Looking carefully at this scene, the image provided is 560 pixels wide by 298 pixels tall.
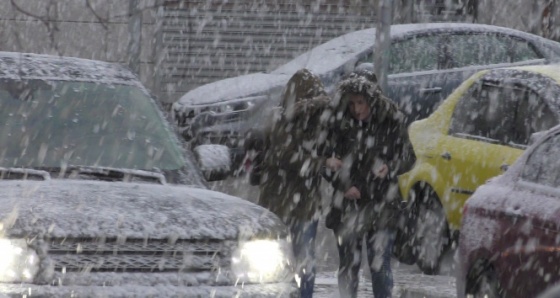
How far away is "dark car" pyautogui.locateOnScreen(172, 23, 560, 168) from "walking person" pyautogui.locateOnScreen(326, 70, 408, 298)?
23.4ft

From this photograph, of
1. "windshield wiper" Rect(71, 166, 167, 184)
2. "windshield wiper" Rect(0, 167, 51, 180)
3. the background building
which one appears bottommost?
the background building

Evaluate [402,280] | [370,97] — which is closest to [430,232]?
[402,280]

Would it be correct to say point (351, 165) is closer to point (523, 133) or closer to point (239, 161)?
point (523, 133)

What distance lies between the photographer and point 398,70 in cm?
1723

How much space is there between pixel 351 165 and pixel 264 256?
2.27 metres

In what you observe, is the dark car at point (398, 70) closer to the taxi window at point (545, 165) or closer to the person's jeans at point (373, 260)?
the person's jeans at point (373, 260)

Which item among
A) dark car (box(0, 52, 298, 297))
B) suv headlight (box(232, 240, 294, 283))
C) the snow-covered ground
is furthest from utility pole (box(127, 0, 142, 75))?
suv headlight (box(232, 240, 294, 283))

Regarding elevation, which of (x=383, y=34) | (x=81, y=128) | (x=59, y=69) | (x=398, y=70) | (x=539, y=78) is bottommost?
(x=398, y=70)

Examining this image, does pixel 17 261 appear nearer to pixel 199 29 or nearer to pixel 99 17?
pixel 99 17

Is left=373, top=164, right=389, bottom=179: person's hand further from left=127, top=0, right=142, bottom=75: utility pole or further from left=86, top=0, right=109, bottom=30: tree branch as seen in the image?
left=86, top=0, right=109, bottom=30: tree branch

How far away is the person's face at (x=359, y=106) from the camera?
888 centimetres

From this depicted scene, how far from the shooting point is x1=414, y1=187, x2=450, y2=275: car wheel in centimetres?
1110

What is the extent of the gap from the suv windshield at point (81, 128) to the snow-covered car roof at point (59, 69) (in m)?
0.06

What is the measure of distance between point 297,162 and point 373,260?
30.2 inches
